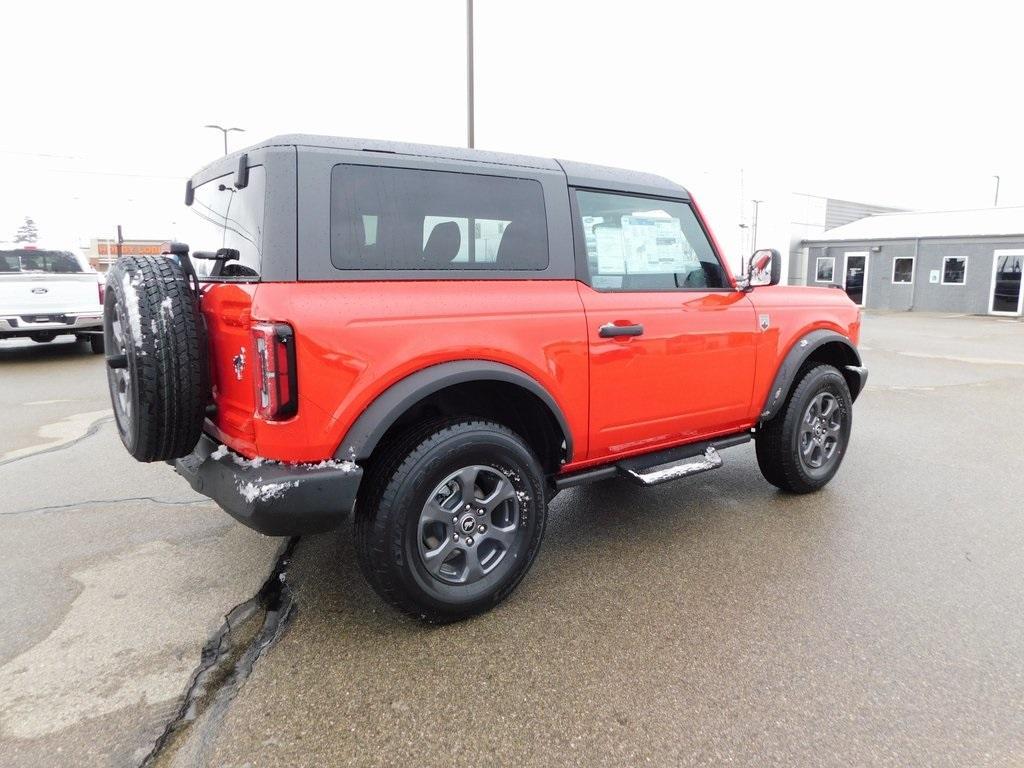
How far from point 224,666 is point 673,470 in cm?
219

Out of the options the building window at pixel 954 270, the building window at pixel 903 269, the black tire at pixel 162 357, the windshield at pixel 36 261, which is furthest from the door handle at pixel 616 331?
the building window at pixel 903 269

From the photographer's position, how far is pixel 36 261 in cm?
1089

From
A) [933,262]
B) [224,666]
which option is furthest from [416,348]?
[933,262]

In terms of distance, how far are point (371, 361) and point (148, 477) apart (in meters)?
3.11

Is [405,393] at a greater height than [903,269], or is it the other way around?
[903,269]

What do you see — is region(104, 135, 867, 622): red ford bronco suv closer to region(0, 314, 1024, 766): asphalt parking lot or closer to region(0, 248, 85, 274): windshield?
region(0, 314, 1024, 766): asphalt parking lot

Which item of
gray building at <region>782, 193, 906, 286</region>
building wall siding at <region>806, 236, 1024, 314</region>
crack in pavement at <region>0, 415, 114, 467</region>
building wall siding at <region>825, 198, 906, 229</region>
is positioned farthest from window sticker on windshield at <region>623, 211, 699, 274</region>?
building wall siding at <region>825, 198, 906, 229</region>

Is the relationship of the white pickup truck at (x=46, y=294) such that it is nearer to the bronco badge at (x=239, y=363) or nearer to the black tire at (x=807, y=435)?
the bronco badge at (x=239, y=363)

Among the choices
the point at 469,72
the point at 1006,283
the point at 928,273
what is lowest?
the point at 1006,283

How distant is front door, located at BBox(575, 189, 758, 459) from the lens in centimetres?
317

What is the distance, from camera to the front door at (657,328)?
3174 mm

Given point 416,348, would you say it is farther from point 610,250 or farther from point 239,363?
point 610,250

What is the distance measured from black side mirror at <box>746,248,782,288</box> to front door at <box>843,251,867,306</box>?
82.5 ft

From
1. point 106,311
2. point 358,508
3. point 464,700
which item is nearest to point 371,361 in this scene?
point 358,508
